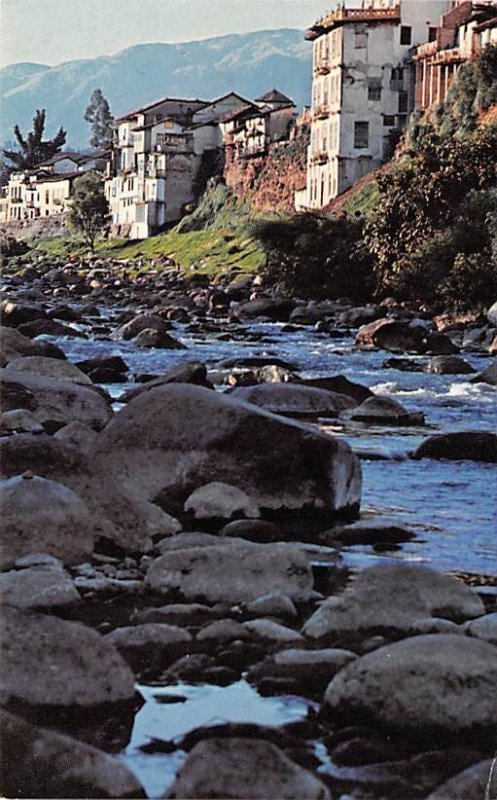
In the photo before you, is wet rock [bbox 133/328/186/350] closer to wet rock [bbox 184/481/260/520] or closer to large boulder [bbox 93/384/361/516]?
large boulder [bbox 93/384/361/516]

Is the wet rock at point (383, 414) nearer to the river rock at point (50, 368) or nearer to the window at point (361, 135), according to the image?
the river rock at point (50, 368)

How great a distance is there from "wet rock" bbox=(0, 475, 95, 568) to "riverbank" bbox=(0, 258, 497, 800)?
0.05ft

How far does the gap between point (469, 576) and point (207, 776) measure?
4294 millimetres

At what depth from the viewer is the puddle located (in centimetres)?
532

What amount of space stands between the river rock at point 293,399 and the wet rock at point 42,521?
7745 millimetres

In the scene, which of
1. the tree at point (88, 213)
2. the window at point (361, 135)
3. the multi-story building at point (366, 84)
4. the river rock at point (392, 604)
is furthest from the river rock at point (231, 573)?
the tree at point (88, 213)

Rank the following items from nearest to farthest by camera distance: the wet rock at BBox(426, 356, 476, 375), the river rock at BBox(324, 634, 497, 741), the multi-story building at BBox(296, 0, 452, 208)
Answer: the river rock at BBox(324, 634, 497, 741)
the wet rock at BBox(426, 356, 476, 375)
the multi-story building at BBox(296, 0, 452, 208)

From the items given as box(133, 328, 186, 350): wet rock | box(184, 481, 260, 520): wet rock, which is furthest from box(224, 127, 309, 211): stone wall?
box(184, 481, 260, 520): wet rock

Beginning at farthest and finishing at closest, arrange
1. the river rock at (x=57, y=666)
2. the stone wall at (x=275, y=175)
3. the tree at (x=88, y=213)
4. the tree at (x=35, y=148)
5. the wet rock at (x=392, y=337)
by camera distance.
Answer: the tree at (x=35, y=148)
the tree at (x=88, y=213)
the stone wall at (x=275, y=175)
the wet rock at (x=392, y=337)
the river rock at (x=57, y=666)

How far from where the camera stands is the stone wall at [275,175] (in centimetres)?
10938

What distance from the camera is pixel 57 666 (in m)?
5.77

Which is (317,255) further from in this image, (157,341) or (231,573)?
(231,573)

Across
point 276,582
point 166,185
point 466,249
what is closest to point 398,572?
point 276,582

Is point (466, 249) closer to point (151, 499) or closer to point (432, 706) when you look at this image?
point (151, 499)
